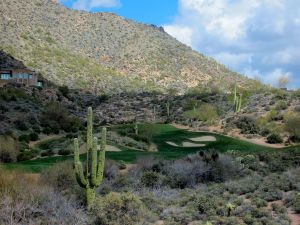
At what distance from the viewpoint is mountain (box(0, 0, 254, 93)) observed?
3677 inches

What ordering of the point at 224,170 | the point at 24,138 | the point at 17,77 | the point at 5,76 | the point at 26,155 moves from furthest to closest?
the point at 5,76 < the point at 17,77 < the point at 24,138 < the point at 26,155 < the point at 224,170

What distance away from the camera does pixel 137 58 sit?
108 metres

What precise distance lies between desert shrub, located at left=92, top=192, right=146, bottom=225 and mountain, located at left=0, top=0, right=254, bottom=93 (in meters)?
73.6

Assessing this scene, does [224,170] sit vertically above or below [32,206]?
above

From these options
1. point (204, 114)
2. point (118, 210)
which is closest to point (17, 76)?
point (204, 114)

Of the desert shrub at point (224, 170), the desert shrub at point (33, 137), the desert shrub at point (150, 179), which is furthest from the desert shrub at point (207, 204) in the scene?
the desert shrub at point (33, 137)

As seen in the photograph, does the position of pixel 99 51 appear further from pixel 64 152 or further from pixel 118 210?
pixel 118 210

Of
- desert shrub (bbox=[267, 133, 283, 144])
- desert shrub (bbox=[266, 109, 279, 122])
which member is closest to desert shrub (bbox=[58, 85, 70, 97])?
desert shrub (bbox=[266, 109, 279, 122])

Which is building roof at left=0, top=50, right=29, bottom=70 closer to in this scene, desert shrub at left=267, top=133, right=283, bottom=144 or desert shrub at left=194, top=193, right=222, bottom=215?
desert shrub at left=267, top=133, right=283, bottom=144

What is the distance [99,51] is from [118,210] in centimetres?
9191

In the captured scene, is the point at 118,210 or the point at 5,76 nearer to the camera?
the point at 118,210

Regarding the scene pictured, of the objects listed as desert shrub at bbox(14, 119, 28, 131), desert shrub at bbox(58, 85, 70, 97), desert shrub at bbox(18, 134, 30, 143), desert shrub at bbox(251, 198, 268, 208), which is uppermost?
desert shrub at bbox(58, 85, 70, 97)

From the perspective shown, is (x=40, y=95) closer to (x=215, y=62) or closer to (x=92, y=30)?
(x=92, y=30)

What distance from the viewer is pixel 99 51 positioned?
107062 millimetres
